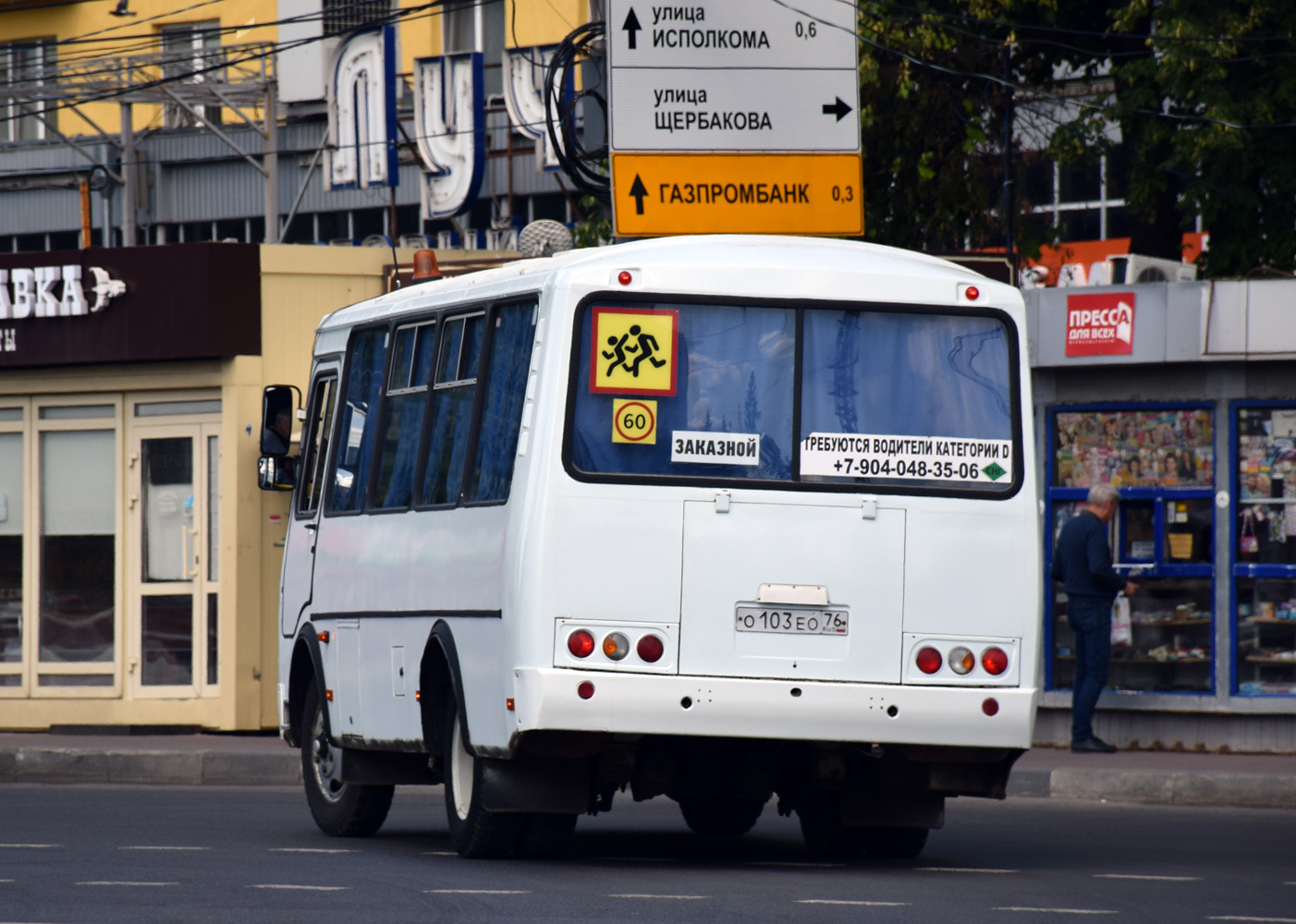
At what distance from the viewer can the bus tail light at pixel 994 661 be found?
9.94 meters

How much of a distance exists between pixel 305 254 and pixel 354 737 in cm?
950

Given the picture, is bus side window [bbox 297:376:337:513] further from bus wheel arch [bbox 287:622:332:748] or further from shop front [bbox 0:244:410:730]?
shop front [bbox 0:244:410:730]

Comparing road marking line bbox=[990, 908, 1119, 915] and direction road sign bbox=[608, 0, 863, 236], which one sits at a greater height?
direction road sign bbox=[608, 0, 863, 236]

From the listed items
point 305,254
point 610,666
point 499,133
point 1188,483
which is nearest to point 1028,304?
point 1188,483

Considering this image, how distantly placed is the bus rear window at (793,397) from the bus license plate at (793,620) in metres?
0.54

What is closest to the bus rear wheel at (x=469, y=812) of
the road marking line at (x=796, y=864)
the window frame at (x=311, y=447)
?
the road marking line at (x=796, y=864)

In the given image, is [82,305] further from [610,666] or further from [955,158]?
[610,666]

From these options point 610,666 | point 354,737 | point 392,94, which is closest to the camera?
point 610,666

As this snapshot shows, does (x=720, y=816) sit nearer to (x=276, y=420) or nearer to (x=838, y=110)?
(x=276, y=420)

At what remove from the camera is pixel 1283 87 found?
19516 millimetres

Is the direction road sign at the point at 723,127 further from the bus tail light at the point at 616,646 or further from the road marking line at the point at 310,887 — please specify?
the road marking line at the point at 310,887

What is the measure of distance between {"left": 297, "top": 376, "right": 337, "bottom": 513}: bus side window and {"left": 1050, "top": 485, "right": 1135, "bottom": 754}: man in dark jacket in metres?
6.30

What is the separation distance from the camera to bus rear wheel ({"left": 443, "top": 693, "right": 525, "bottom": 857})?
33.7 feet

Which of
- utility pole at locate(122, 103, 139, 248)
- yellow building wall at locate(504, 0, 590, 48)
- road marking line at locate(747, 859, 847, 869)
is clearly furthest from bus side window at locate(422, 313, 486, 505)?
utility pole at locate(122, 103, 139, 248)
